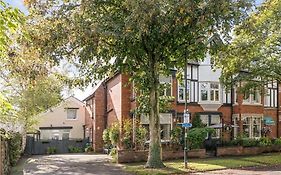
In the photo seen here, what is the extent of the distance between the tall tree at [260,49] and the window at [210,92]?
521 centimetres

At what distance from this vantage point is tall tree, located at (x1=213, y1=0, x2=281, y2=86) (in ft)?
87.5

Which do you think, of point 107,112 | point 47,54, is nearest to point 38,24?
point 47,54

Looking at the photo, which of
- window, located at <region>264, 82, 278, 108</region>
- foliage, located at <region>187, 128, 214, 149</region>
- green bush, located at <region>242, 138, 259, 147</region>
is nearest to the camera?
foliage, located at <region>187, 128, 214, 149</region>

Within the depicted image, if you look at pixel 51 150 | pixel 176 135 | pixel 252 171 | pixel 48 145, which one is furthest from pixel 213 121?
pixel 48 145

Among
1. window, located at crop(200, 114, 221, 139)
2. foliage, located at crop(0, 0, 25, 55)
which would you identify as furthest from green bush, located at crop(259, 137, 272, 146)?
foliage, located at crop(0, 0, 25, 55)

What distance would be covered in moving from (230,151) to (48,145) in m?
21.4

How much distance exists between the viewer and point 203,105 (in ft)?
116

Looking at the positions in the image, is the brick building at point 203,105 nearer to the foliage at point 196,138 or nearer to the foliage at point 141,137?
the foliage at point 141,137

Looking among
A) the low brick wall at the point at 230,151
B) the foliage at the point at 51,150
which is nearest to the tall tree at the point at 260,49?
the low brick wall at the point at 230,151

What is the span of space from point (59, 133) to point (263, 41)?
32171 mm

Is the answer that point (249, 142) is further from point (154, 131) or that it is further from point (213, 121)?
point (154, 131)

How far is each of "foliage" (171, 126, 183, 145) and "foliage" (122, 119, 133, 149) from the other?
3.30m

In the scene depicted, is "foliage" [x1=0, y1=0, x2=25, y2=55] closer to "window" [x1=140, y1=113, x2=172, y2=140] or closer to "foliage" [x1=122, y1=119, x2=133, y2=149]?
"foliage" [x1=122, y1=119, x2=133, y2=149]

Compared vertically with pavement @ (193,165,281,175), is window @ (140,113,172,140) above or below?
above
